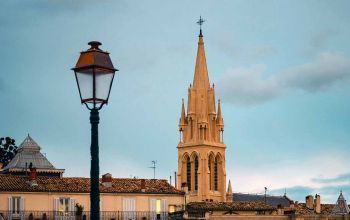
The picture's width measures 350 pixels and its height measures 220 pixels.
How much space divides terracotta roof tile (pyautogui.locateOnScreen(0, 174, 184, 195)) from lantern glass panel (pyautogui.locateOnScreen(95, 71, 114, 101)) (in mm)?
75860

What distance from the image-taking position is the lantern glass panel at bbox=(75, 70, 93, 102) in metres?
17.1

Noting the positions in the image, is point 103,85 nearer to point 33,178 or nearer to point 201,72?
point 33,178

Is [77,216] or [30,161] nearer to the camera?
[77,216]

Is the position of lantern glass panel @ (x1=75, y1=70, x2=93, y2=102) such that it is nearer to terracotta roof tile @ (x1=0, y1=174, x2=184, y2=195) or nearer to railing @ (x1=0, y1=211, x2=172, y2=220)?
railing @ (x1=0, y1=211, x2=172, y2=220)

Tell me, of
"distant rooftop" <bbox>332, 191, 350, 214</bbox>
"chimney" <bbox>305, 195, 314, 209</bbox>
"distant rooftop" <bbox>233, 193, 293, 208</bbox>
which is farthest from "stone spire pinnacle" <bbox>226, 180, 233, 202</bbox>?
"distant rooftop" <bbox>332, 191, 350, 214</bbox>

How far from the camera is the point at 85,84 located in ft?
56.3

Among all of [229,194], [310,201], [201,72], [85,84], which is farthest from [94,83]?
[201,72]

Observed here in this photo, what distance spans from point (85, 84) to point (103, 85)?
13.7 inches

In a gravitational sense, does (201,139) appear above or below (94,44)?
above

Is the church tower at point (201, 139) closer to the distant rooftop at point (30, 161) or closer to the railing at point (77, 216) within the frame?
the distant rooftop at point (30, 161)

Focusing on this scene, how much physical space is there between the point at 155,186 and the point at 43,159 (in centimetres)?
1762

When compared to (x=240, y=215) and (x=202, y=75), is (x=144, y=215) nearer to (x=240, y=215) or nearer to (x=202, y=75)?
(x=240, y=215)

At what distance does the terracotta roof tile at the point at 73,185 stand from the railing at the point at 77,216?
2560 mm

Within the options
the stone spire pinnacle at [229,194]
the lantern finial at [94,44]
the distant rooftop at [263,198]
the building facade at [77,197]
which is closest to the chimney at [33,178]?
the building facade at [77,197]
